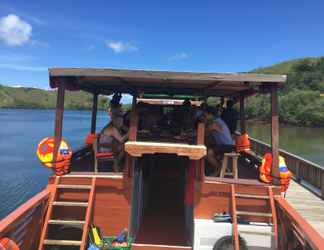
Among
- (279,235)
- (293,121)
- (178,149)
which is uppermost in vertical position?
(293,121)

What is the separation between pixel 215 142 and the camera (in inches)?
252

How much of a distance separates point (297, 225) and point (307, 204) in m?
4.19

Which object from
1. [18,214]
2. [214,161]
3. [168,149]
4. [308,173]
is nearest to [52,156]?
[18,214]

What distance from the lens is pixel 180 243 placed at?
600 cm

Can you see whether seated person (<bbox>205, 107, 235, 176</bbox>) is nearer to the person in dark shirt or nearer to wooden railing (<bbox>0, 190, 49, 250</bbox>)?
the person in dark shirt

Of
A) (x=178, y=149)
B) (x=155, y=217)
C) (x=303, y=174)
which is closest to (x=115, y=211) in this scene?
(x=178, y=149)

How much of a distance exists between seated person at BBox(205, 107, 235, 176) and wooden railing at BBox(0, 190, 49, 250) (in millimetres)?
2882

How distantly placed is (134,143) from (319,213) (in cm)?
472

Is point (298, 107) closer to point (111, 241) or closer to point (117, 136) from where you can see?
point (117, 136)

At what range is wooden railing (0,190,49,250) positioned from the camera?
387cm

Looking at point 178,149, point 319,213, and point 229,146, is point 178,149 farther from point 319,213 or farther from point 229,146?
point 319,213

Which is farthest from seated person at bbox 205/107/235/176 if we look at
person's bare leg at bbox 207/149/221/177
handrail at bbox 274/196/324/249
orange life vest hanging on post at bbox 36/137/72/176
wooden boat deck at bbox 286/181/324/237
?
orange life vest hanging on post at bbox 36/137/72/176

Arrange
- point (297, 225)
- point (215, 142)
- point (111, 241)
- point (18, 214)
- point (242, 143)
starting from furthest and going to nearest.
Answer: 1. point (242, 143)
2. point (215, 142)
3. point (111, 241)
4. point (297, 225)
5. point (18, 214)

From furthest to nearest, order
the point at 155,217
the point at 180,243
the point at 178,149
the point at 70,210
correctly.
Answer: the point at 155,217, the point at 180,243, the point at 70,210, the point at 178,149
